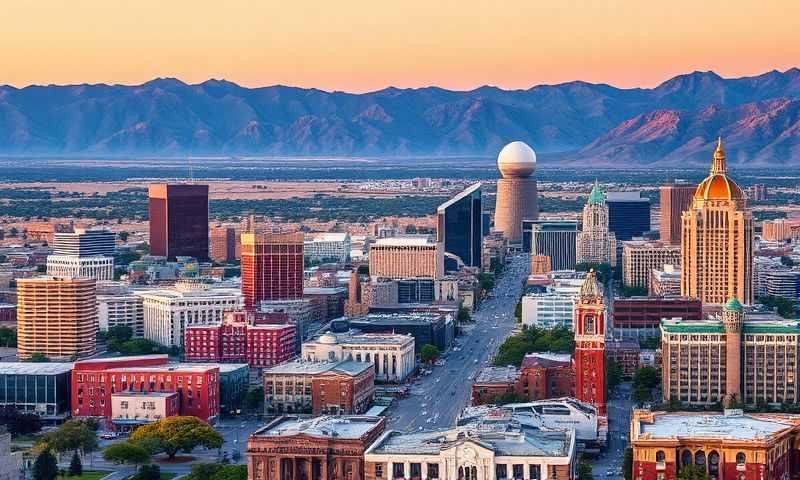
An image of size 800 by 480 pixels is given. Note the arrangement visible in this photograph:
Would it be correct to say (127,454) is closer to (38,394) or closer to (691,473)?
(38,394)

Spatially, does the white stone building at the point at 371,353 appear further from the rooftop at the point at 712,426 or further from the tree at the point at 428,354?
the rooftop at the point at 712,426

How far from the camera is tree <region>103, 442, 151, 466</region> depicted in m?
91.2

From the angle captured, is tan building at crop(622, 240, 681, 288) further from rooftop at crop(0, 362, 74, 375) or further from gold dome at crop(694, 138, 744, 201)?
rooftop at crop(0, 362, 74, 375)

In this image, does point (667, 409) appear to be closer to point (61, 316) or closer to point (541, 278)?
point (61, 316)

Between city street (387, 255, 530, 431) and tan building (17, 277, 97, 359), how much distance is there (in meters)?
23.8

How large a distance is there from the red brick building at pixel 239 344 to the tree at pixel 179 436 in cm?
3074

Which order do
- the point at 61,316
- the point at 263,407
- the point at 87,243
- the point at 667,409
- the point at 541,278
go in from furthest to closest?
the point at 87,243 < the point at 541,278 < the point at 61,316 < the point at 263,407 < the point at 667,409

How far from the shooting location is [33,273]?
603 feet

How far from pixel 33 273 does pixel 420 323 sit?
58336mm

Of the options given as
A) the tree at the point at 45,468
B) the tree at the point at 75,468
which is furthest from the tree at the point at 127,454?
the tree at the point at 45,468

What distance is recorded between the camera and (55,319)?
427 ft

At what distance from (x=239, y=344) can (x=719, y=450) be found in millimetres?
56961

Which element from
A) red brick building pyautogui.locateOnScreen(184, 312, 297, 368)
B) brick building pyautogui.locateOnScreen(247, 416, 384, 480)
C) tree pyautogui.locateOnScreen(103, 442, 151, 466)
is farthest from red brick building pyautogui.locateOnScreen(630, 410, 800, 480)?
red brick building pyautogui.locateOnScreen(184, 312, 297, 368)

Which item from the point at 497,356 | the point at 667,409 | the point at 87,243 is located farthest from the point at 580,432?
the point at 87,243
